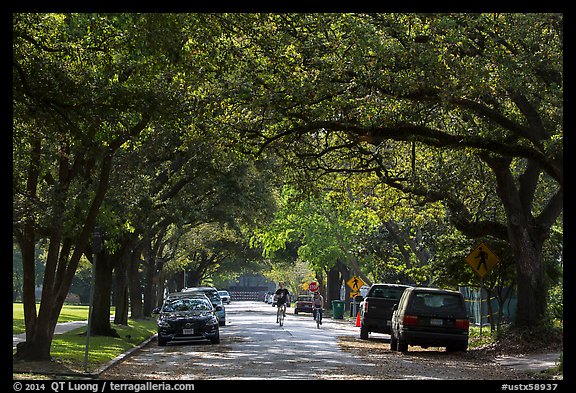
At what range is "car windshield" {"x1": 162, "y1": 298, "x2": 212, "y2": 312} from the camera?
101 ft

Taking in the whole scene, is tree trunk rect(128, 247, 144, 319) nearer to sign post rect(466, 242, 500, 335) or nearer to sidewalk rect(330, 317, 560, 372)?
sign post rect(466, 242, 500, 335)

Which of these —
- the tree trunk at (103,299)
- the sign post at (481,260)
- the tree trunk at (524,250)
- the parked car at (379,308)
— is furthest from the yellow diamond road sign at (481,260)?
the tree trunk at (103,299)

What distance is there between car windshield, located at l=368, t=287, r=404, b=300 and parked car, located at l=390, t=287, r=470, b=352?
7956 millimetres

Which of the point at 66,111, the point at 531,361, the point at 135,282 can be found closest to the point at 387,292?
the point at 531,361

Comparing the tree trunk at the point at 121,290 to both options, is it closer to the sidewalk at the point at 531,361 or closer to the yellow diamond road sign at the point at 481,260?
the sidewalk at the point at 531,361

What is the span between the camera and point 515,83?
753 inches

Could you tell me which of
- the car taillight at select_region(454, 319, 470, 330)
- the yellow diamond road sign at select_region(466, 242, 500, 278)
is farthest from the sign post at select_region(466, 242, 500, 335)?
the car taillight at select_region(454, 319, 470, 330)

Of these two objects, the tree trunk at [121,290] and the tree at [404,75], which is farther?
the tree trunk at [121,290]

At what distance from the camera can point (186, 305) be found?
31219mm

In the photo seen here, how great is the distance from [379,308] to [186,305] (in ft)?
22.4

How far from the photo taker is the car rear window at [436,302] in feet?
84.9

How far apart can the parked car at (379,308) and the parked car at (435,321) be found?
7130 mm
